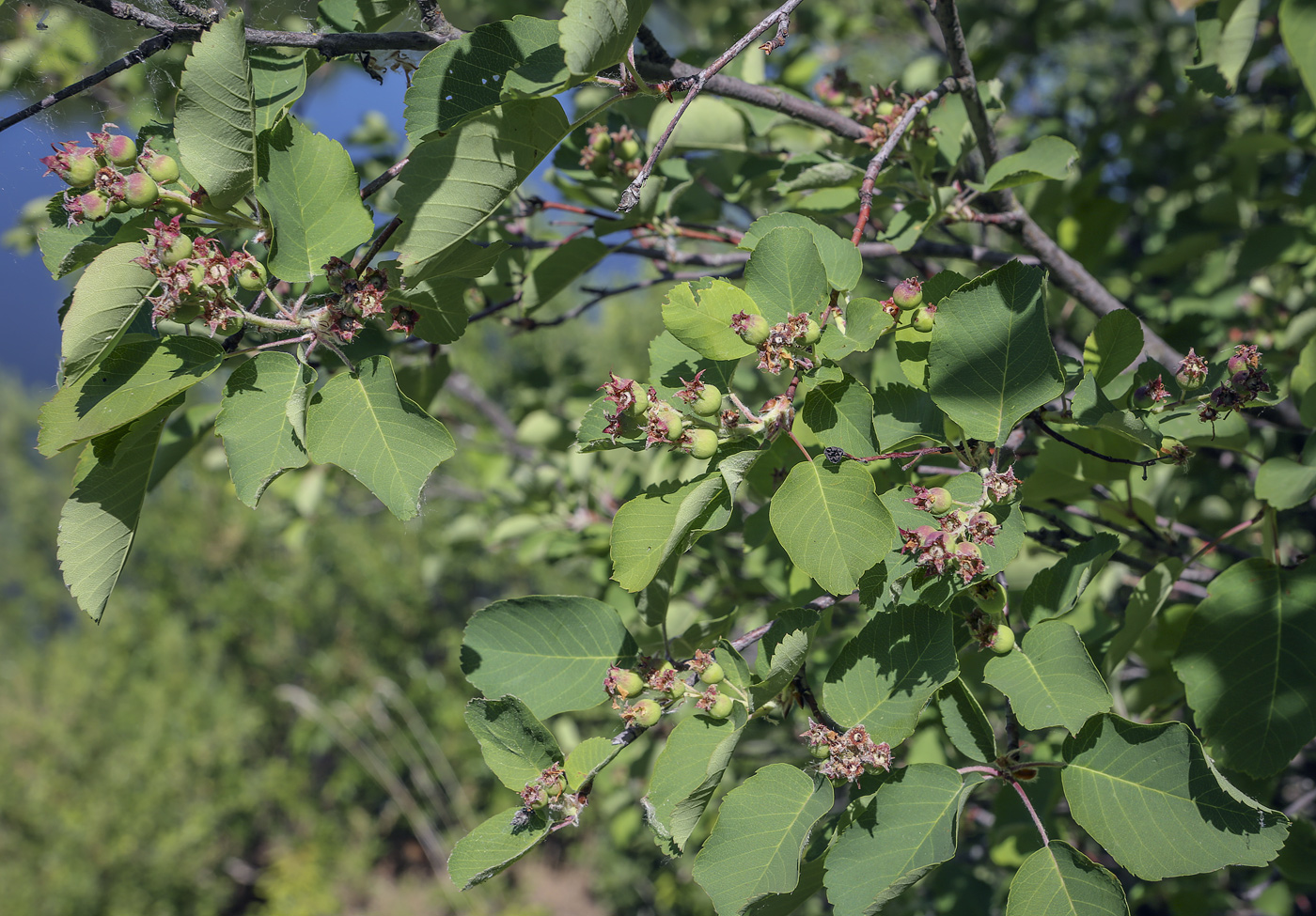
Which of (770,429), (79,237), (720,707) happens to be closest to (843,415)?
(770,429)

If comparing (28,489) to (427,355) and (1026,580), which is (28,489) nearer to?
(427,355)

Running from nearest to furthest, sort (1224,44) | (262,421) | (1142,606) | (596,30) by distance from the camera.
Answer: (596,30) → (262,421) → (1142,606) → (1224,44)

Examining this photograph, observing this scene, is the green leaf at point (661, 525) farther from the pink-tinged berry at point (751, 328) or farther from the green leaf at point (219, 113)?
the green leaf at point (219, 113)

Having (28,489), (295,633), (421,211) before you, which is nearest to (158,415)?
(421,211)

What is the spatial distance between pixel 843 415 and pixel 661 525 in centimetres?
28

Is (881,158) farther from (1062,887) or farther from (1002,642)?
(1062,887)

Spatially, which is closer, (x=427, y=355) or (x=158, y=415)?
(x=158, y=415)

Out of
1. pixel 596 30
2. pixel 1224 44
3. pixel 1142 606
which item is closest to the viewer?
pixel 596 30

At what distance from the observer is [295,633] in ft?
29.8

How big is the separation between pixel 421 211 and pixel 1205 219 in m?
2.56

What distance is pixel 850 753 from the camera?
0.98m

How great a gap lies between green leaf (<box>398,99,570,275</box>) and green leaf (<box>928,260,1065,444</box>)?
21.7 inches

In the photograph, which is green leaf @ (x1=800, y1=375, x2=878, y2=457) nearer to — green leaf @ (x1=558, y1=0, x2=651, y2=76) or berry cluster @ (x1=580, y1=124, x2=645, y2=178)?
green leaf @ (x1=558, y1=0, x2=651, y2=76)

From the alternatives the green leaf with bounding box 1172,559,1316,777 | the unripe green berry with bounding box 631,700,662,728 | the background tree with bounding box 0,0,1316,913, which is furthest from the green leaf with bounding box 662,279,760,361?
the green leaf with bounding box 1172,559,1316,777
